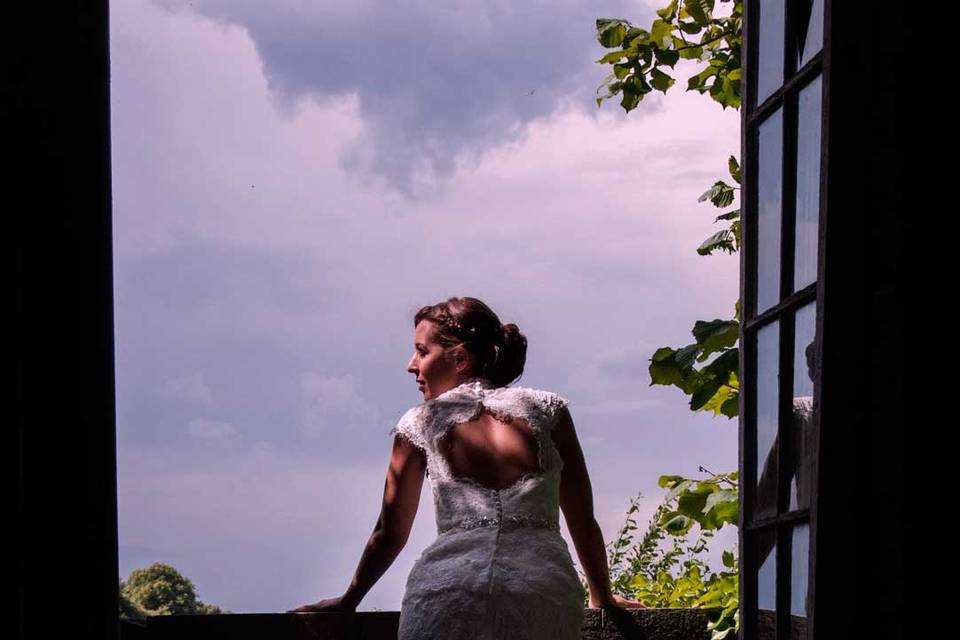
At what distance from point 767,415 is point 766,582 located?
326mm

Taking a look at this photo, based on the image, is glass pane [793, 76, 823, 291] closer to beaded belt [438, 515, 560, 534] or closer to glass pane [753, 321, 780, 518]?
glass pane [753, 321, 780, 518]

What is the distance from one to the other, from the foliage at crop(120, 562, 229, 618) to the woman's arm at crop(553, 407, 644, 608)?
50.8ft

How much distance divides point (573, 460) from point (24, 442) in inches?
60.0

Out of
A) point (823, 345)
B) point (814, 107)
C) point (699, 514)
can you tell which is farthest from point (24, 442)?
point (699, 514)

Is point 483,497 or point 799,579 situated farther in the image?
point 483,497

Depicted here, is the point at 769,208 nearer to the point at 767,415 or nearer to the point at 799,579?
the point at 767,415

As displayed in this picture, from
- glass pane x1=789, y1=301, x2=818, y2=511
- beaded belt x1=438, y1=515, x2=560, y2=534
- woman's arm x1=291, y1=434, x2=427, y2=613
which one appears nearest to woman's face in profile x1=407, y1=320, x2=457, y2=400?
woman's arm x1=291, y1=434, x2=427, y2=613

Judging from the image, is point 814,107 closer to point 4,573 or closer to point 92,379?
point 92,379

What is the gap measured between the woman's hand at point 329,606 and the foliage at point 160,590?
15192 millimetres

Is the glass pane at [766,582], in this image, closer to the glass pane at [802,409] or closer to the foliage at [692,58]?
the glass pane at [802,409]

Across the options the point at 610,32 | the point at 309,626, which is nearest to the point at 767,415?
the point at 309,626

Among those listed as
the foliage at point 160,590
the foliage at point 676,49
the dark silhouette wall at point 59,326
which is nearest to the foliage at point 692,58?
the foliage at point 676,49

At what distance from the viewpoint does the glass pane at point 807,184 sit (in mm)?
2391

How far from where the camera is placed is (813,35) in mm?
2473
